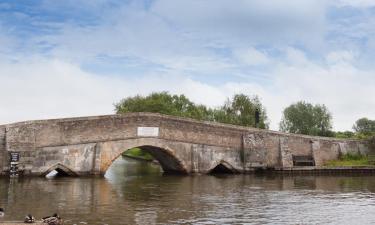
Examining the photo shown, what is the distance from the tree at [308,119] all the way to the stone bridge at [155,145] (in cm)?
1998

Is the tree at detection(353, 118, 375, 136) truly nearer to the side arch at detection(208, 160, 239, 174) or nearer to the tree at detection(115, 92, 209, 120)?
the tree at detection(115, 92, 209, 120)

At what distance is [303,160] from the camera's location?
3391 cm

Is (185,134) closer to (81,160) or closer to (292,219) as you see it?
(81,160)

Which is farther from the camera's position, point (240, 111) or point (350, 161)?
point (240, 111)

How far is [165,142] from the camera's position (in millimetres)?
28453

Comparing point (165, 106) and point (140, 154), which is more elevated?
point (165, 106)

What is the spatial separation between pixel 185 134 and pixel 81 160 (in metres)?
6.98

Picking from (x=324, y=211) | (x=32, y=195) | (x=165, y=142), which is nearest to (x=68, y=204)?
(x=32, y=195)

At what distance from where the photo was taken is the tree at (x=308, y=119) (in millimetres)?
56969

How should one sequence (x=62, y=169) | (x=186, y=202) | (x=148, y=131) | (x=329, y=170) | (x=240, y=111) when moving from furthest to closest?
(x=240, y=111)
(x=329, y=170)
(x=148, y=131)
(x=62, y=169)
(x=186, y=202)

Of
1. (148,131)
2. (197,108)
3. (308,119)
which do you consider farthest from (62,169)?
(308,119)

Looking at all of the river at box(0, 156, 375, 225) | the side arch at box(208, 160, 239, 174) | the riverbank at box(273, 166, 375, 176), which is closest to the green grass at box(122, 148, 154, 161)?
the side arch at box(208, 160, 239, 174)

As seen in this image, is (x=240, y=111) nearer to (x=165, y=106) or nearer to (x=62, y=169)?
(x=165, y=106)

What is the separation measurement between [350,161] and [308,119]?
2224 cm
